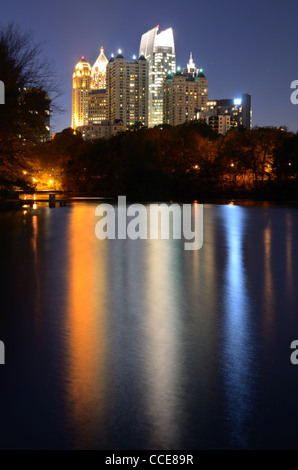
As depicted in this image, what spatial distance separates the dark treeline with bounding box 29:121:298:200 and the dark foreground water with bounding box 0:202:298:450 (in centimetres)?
5246

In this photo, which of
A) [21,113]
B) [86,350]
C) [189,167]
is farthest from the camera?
[189,167]

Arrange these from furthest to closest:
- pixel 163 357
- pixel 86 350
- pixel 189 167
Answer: pixel 189 167 < pixel 86 350 < pixel 163 357

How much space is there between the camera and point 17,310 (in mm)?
7500

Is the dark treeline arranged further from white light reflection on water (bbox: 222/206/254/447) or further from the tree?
white light reflection on water (bbox: 222/206/254/447)

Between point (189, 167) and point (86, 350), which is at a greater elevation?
point (189, 167)

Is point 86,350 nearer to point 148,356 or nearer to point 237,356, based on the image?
point 148,356

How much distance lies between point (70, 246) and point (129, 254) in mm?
2476

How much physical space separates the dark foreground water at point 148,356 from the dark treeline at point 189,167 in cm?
5246

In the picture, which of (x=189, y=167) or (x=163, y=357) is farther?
(x=189, y=167)

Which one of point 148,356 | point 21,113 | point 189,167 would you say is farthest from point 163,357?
point 189,167

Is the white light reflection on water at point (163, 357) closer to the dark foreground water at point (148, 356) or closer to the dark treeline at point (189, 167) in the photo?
the dark foreground water at point (148, 356)

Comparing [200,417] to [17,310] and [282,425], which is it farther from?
[17,310]

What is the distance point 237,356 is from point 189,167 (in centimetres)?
6883

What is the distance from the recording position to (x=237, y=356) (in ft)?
17.8
